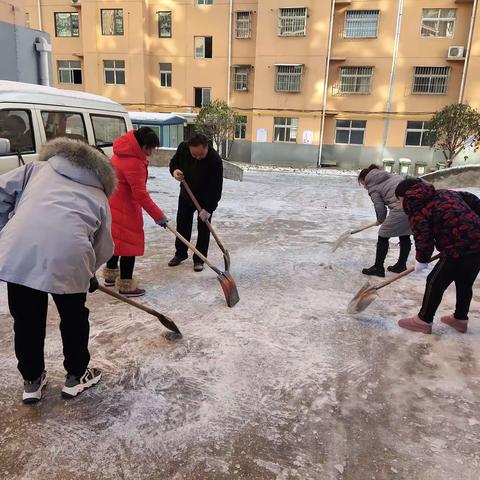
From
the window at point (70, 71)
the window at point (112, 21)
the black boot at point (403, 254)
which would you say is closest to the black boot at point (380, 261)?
the black boot at point (403, 254)

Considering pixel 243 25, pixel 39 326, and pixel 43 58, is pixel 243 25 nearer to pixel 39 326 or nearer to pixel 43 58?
pixel 43 58

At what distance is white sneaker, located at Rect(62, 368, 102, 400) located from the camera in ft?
8.11

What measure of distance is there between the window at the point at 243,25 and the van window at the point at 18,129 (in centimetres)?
1857

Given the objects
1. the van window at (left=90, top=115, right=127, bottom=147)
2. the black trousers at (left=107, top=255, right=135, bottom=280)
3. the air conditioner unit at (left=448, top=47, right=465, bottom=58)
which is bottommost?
the black trousers at (left=107, top=255, right=135, bottom=280)

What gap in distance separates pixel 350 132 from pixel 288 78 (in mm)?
3942

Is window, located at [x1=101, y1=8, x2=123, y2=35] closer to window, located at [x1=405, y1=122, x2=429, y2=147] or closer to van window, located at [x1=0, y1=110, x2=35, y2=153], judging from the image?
window, located at [x1=405, y1=122, x2=429, y2=147]

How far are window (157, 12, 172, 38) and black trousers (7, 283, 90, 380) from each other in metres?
22.9

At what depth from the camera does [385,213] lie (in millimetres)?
4754

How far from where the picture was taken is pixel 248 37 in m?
21.4

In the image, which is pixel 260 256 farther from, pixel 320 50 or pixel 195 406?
pixel 320 50

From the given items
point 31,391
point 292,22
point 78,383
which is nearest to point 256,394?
point 78,383

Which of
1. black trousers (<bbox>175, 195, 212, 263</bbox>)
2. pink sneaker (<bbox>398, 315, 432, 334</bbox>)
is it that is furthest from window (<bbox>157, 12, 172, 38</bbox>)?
pink sneaker (<bbox>398, 315, 432, 334</bbox>)

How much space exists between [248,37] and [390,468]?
22.2 meters

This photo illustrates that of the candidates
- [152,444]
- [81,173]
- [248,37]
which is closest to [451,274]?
[152,444]
